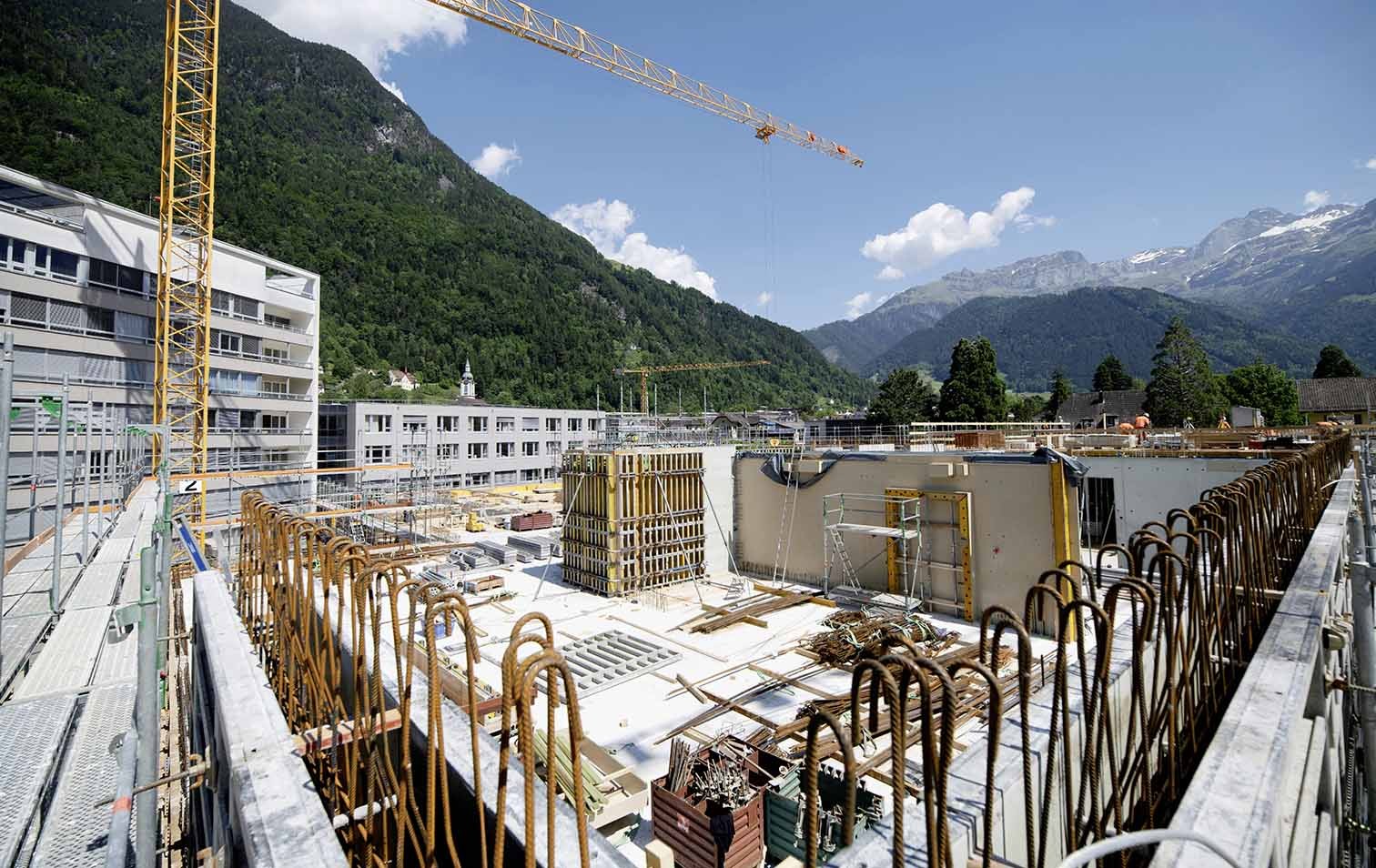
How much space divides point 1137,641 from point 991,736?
1049 millimetres

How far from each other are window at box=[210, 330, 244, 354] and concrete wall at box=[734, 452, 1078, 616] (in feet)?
86.2

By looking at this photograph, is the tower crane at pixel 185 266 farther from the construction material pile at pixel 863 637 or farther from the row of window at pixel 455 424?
the construction material pile at pixel 863 637

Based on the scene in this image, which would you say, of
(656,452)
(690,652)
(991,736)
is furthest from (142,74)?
(991,736)

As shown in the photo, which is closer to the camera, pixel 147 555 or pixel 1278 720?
pixel 1278 720

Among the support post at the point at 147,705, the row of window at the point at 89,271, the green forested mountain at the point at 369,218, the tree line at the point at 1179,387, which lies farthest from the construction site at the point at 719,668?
the green forested mountain at the point at 369,218

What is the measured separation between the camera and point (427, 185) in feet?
406

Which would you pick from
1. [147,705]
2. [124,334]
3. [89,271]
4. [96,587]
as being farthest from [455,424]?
[147,705]

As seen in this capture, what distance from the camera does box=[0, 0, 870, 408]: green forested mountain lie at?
63.0 meters

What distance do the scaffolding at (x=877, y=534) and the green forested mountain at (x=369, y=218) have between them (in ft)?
189

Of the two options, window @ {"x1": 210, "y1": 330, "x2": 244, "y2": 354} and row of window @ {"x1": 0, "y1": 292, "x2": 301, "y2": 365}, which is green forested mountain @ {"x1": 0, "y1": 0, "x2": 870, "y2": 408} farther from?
row of window @ {"x1": 0, "y1": 292, "x2": 301, "y2": 365}

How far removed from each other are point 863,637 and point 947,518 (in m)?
3.78

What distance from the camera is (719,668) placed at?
36.0 ft

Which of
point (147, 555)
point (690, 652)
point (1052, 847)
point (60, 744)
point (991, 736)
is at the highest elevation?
point (147, 555)

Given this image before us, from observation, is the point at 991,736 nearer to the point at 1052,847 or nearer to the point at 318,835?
the point at 318,835
